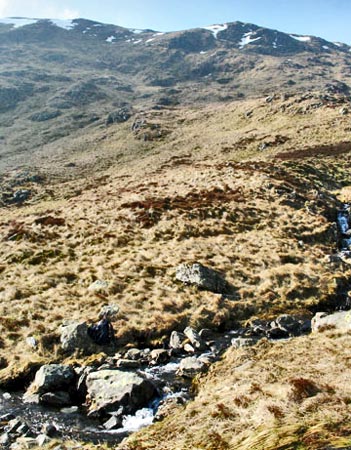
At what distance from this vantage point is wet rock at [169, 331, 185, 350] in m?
16.0

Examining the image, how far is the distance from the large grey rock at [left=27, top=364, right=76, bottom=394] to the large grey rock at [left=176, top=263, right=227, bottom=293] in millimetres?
8979

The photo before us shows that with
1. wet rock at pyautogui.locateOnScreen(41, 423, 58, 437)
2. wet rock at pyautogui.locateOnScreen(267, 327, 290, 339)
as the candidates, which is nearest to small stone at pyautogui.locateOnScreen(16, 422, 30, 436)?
wet rock at pyautogui.locateOnScreen(41, 423, 58, 437)

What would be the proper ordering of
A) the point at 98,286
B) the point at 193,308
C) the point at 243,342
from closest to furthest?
1. the point at 243,342
2. the point at 193,308
3. the point at 98,286

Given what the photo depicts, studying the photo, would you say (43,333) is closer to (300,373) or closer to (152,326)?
(152,326)

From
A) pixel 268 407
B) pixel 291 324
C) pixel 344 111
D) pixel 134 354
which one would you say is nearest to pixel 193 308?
pixel 134 354

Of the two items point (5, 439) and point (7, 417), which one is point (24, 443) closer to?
point (5, 439)

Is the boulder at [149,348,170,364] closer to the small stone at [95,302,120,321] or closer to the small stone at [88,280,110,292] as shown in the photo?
the small stone at [95,302,120,321]

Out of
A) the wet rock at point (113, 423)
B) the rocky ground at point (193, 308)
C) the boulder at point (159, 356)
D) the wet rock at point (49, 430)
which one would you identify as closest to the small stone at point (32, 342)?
the rocky ground at point (193, 308)

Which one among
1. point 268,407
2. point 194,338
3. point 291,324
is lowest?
point 194,338

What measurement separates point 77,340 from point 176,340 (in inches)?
174

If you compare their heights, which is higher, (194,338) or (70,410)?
(194,338)

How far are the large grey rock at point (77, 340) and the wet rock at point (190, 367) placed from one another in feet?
12.7

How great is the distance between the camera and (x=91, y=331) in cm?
1623

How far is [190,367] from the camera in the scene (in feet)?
46.8
